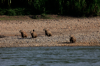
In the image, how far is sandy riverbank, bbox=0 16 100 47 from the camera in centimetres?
1656

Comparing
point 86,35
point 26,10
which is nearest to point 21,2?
point 26,10

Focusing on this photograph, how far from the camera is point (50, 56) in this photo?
1301 centimetres

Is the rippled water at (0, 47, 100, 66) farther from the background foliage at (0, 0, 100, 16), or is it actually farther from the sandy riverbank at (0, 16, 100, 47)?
the background foliage at (0, 0, 100, 16)

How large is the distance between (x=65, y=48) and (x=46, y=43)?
1732mm

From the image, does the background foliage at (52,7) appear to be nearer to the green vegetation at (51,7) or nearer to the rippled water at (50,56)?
the green vegetation at (51,7)

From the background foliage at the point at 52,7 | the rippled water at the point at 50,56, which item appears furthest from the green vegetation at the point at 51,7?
the rippled water at the point at 50,56

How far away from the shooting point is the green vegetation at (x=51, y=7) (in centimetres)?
2464

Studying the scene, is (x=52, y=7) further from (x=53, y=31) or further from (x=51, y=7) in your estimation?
(x=53, y=31)

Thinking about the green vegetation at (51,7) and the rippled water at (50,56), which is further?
the green vegetation at (51,7)

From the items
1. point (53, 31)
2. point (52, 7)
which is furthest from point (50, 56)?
point (52, 7)

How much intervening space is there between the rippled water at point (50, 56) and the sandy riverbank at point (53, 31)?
4.50ft

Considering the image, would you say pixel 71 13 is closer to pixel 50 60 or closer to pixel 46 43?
pixel 46 43

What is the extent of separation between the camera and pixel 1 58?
1280 centimetres

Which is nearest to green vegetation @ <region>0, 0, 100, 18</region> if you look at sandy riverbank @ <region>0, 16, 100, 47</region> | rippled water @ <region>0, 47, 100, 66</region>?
sandy riverbank @ <region>0, 16, 100, 47</region>
